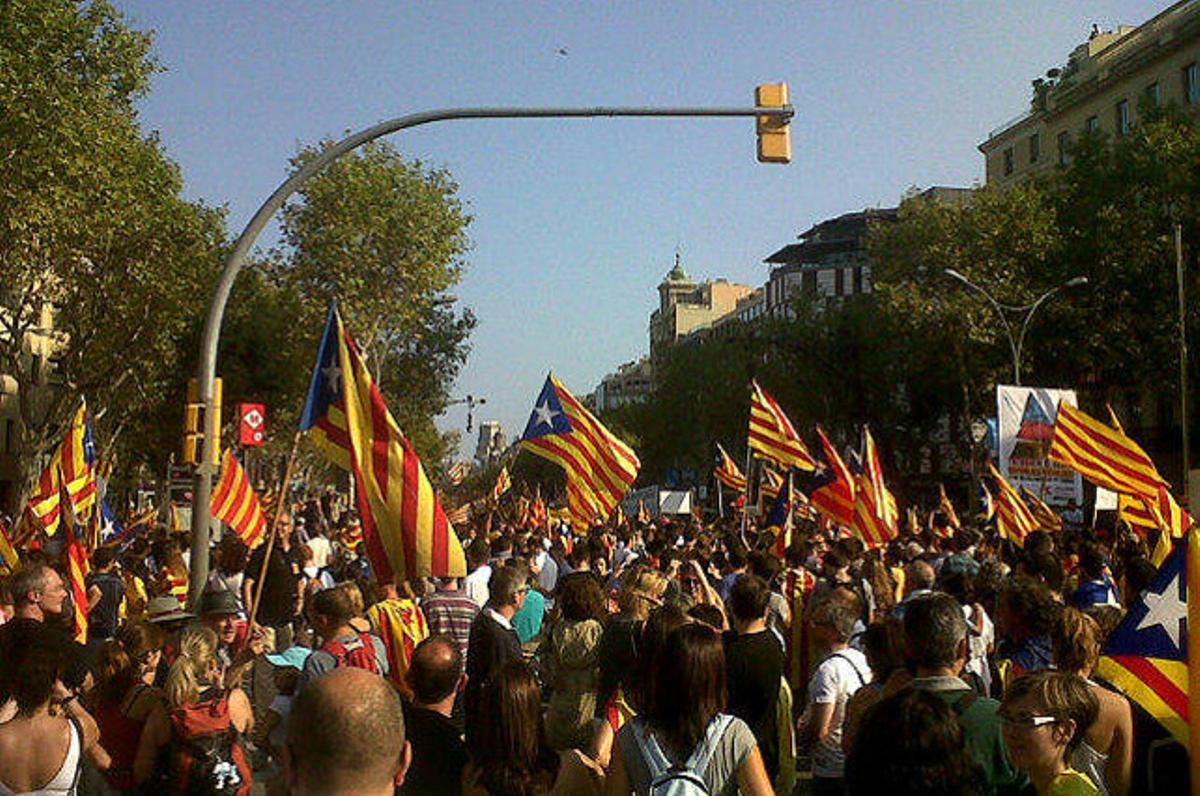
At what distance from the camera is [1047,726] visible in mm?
4016

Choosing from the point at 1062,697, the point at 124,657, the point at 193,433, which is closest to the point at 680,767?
the point at 1062,697

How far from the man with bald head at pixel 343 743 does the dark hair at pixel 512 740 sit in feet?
4.24

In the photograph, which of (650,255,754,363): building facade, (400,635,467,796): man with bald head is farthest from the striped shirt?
(650,255,754,363): building facade

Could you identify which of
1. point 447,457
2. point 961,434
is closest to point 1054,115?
point 961,434

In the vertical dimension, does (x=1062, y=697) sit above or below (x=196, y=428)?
below

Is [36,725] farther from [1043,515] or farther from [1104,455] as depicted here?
[1043,515]

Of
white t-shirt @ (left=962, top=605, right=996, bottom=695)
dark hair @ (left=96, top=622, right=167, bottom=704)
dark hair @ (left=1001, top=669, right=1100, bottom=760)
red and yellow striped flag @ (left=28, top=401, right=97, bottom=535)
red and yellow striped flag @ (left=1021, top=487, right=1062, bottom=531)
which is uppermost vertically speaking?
red and yellow striped flag @ (left=28, top=401, right=97, bottom=535)

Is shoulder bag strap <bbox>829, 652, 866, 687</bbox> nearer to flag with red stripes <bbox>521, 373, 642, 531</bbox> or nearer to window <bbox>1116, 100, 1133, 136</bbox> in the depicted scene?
flag with red stripes <bbox>521, 373, 642, 531</bbox>

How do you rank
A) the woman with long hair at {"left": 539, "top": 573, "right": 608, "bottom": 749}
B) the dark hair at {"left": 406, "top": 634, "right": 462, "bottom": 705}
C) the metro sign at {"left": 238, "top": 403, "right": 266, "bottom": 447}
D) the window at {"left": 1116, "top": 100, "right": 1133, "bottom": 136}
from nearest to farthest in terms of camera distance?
the dark hair at {"left": 406, "top": 634, "right": 462, "bottom": 705} → the woman with long hair at {"left": 539, "top": 573, "right": 608, "bottom": 749} → the metro sign at {"left": 238, "top": 403, "right": 266, "bottom": 447} → the window at {"left": 1116, "top": 100, "right": 1133, "bottom": 136}

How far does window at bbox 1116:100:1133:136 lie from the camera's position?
51062mm

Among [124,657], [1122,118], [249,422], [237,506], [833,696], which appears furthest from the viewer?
[1122,118]

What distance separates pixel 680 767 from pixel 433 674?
41.2 inches

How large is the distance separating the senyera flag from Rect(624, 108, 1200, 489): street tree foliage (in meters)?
34.5

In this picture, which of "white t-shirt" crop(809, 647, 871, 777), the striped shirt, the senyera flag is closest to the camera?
"white t-shirt" crop(809, 647, 871, 777)
